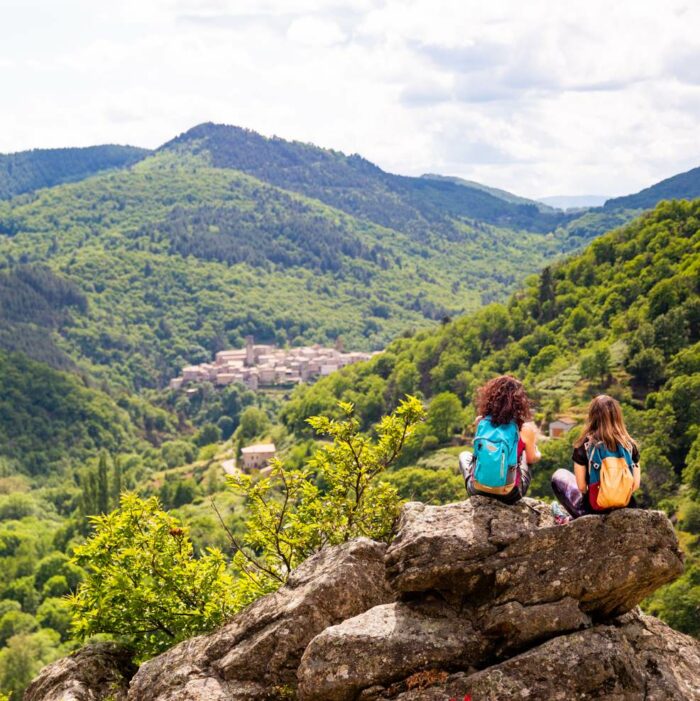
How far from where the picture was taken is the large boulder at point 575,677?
29.9 feet

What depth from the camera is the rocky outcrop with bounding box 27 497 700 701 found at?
9289 mm

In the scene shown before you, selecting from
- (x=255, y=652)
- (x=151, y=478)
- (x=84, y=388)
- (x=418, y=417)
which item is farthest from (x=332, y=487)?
(x=84, y=388)

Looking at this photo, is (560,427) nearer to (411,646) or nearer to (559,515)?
(559,515)

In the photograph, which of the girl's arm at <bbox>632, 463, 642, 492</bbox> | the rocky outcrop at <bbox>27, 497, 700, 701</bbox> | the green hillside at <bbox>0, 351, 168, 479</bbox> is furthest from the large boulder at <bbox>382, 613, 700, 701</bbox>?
the green hillside at <bbox>0, 351, 168, 479</bbox>

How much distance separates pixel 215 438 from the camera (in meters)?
166

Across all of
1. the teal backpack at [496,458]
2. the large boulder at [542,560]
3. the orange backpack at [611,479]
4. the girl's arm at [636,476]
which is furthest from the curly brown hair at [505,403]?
the girl's arm at [636,476]

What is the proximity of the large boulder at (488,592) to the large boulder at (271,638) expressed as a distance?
32.9 inches

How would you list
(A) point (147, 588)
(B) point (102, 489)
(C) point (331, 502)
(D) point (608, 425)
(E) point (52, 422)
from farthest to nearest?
(E) point (52, 422)
(B) point (102, 489)
(C) point (331, 502)
(A) point (147, 588)
(D) point (608, 425)

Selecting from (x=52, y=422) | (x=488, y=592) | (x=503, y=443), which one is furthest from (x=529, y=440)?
(x=52, y=422)

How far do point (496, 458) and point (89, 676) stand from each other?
732 cm

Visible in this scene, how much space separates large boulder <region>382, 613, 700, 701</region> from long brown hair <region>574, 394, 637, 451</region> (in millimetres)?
2257

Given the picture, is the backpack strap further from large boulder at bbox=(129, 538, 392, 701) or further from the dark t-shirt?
large boulder at bbox=(129, 538, 392, 701)

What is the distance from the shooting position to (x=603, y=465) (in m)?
10.1

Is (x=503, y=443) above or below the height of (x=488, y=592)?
above
